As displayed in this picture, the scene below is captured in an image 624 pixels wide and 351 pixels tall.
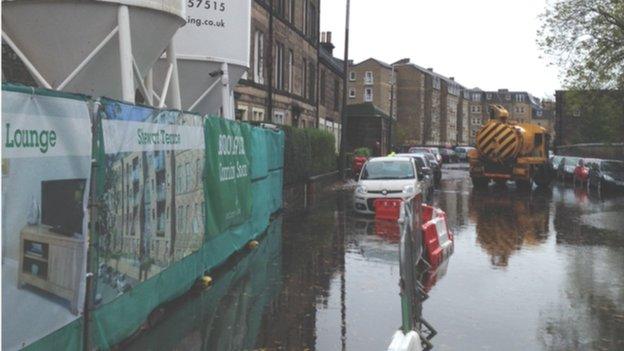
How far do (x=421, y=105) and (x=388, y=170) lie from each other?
90.3 meters

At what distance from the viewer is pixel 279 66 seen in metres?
31.2

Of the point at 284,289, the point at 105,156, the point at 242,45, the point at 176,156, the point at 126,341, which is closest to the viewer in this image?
the point at 105,156

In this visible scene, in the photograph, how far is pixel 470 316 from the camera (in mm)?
7461

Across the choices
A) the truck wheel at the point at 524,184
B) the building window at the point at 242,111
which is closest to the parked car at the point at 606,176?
the truck wheel at the point at 524,184

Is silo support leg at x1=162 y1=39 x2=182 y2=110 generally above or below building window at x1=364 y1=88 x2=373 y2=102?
below

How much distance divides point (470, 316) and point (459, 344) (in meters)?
1.15

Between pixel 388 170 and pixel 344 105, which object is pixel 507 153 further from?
pixel 388 170

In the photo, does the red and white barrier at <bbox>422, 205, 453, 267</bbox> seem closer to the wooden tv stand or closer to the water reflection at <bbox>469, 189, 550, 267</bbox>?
the water reflection at <bbox>469, 189, 550, 267</bbox>

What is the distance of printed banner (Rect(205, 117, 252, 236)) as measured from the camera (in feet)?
29.5

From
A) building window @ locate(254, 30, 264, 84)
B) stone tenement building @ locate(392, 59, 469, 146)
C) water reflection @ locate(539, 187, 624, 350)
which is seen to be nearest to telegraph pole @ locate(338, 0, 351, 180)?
building window @ locate(254, 30, 264, 84)

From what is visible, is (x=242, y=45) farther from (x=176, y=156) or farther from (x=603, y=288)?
(x=603, y=288)

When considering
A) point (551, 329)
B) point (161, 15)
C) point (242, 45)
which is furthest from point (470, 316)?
point (242, 45)

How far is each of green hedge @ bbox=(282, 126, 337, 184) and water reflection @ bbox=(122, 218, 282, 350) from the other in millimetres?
14809

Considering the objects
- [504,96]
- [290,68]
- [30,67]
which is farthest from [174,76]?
[504,96]
